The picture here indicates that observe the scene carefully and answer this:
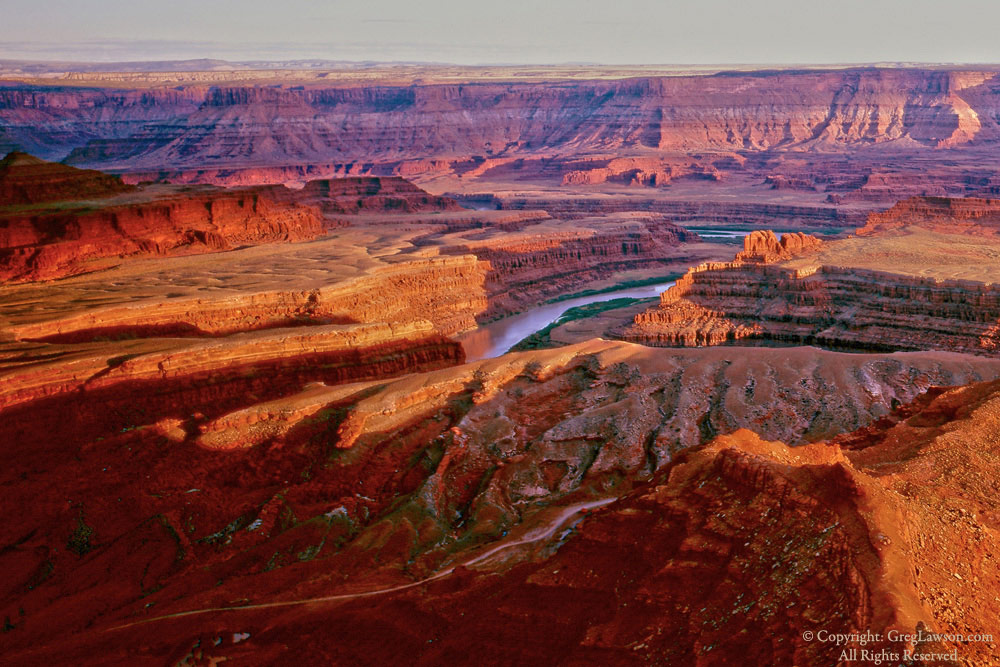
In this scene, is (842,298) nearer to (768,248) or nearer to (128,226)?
(768,248)

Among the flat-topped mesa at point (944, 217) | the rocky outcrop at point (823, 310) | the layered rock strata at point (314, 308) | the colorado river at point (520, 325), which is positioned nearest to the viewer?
the layered rock strata at point (314, 308)

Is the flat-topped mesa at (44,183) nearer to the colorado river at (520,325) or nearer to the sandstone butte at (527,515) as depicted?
the colorado river at (520,325)

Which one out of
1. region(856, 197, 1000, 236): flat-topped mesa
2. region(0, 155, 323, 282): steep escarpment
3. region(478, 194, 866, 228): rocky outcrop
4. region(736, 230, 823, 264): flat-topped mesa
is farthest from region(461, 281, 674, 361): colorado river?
region(478, 194, 866, 228): rocky outcrop

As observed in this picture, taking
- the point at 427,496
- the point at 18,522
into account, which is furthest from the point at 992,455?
the point at 18,522

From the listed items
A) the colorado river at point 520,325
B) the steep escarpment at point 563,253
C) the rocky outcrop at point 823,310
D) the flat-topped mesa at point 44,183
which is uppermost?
the flat-topped mesa at point 44,183

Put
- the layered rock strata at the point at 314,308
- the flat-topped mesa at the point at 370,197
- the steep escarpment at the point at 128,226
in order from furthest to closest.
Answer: the flat-topped mesa at the point at 370,197, the steep escarpment at the point at 128,226, the layered rock strata at the point at 314,308

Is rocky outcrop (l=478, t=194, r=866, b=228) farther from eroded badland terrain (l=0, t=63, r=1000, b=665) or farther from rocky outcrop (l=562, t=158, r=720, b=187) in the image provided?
eroded badland terrain (l=0, t=63, r=1000, b=665)

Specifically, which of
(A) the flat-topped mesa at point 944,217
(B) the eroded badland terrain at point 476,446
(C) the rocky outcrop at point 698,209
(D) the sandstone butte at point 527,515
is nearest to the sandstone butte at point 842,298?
(B) the eroded badland terrain at point 476,446

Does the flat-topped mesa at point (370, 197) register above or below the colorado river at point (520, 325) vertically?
above
